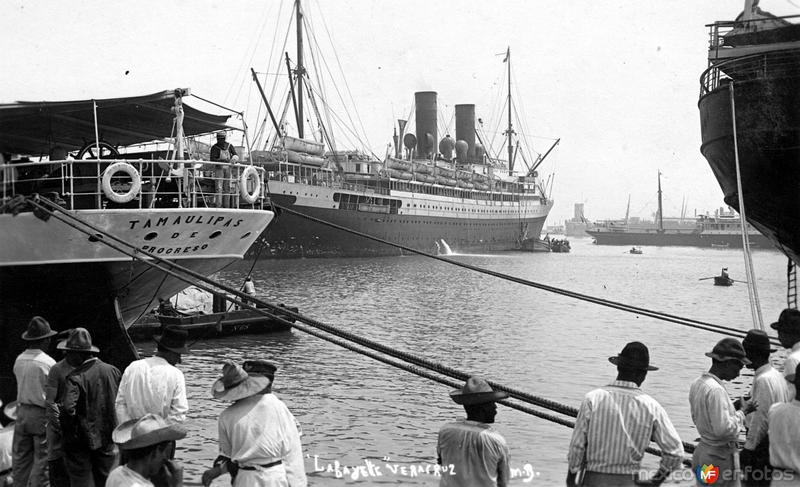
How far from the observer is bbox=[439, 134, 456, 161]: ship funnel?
91.7 meters

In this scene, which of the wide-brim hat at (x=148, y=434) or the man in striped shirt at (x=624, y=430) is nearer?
the wide-brim hat at (x=148, y=434)

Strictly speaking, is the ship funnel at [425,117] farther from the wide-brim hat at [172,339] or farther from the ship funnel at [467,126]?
the wide-brim hat at [172,339]

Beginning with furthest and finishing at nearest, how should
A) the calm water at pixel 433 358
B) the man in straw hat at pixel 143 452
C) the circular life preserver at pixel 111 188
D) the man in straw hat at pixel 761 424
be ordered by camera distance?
1. the circular life preserver at pixel 111 188
2. the calm water at pixel 433 358
3. the man in straw hat at pixel 761 424
4. the man in straw hat at pixel 143 452

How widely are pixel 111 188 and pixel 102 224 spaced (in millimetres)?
550

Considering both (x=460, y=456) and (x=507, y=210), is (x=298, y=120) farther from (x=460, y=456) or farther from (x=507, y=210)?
(x=460, y=456)

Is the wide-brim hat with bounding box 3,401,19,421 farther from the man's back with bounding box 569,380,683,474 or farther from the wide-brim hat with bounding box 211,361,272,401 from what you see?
the man's back with bounding box 569,380,683,474

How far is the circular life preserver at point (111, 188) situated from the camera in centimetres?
1042

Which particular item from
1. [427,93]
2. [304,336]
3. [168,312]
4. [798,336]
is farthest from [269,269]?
[427,93]

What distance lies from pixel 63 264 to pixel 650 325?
2145 centimetres

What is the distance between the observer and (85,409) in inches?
225

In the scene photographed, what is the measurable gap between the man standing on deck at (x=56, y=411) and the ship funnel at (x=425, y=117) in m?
85.1

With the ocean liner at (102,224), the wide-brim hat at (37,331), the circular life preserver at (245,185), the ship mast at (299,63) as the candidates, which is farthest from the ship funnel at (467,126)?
the wide-brim hat at (37,331)

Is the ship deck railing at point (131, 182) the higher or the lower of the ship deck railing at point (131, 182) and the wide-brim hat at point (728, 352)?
the higher

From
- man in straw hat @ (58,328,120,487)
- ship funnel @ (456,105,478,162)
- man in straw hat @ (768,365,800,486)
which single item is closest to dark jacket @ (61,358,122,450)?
man in straw hat @ (58,328,120,487)
